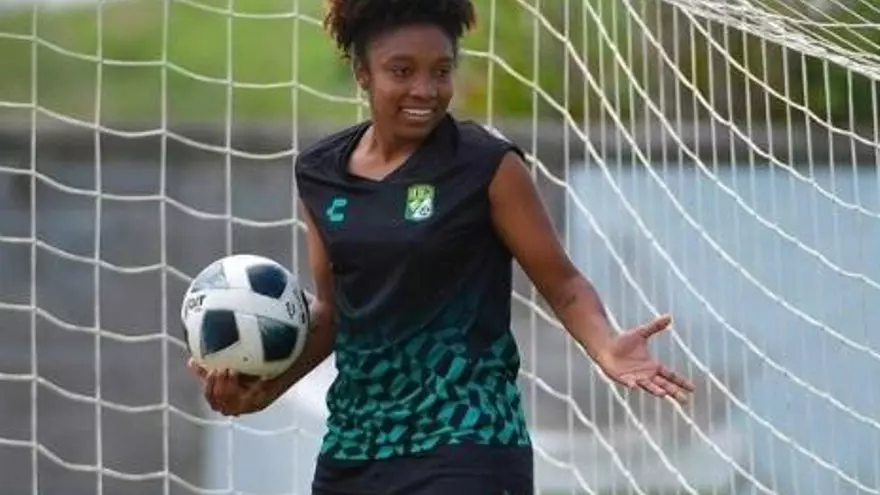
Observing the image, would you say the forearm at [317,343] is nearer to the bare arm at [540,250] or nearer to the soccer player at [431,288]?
the soccer player at [431,288]

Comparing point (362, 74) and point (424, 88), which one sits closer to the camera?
point (424, 88)

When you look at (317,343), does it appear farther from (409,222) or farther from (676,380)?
(676,380)

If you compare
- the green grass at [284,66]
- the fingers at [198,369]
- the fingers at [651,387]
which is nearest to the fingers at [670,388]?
the fingers at [651,387]

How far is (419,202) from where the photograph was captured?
304 centimetres

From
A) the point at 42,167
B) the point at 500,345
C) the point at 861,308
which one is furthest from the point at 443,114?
the point at 42,167

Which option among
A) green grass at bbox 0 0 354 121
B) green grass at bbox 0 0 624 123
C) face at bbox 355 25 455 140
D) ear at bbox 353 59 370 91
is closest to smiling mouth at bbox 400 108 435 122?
face at bbox 355 25 455 140

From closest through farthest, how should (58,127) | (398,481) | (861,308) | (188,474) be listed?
(398,481)
(861,308)
(188,474)
(58,127)

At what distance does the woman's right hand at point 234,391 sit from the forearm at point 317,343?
3 centimetres

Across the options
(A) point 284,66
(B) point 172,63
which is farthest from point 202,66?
(B) point 172,63

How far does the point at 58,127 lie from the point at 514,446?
14.5 feet

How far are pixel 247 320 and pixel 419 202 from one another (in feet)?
1.15

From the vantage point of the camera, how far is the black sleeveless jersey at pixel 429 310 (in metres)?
3.00

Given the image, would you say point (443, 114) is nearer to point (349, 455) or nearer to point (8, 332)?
point (349, 455)

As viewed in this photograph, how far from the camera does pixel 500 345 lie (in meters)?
3.04
